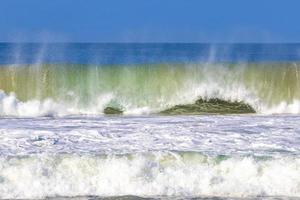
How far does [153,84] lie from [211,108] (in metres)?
1.90

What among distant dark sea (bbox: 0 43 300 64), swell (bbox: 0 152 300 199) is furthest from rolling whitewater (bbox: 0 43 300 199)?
distant dark sea (bbox: 0 43 300 64)

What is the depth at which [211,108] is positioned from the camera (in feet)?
61.3

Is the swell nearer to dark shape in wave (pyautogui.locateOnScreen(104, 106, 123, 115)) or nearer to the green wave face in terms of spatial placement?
dark shape in wave (pyautogui.locateOnScreen(104, 106, 123, 115))

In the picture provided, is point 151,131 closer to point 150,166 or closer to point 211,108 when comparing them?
point 150,166

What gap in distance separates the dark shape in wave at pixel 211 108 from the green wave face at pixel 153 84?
18cm

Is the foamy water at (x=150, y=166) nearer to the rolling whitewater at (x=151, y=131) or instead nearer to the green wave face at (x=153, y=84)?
the rolling whitewater at (x=151, y=131)

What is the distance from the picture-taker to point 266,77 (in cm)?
2003

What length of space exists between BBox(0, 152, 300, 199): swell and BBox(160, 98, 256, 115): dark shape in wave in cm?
722

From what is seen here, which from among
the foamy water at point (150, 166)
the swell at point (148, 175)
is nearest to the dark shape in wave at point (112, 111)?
the foamy water at point (150, 166)

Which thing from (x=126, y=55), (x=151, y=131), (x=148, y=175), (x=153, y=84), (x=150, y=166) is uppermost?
(x=126, y=55)

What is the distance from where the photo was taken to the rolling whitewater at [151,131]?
1060cm

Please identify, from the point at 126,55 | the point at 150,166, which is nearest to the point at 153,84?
the point at 150,166

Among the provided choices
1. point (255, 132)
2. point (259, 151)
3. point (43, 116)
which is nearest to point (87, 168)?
point (259, 151)

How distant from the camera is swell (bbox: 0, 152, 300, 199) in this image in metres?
10.4
